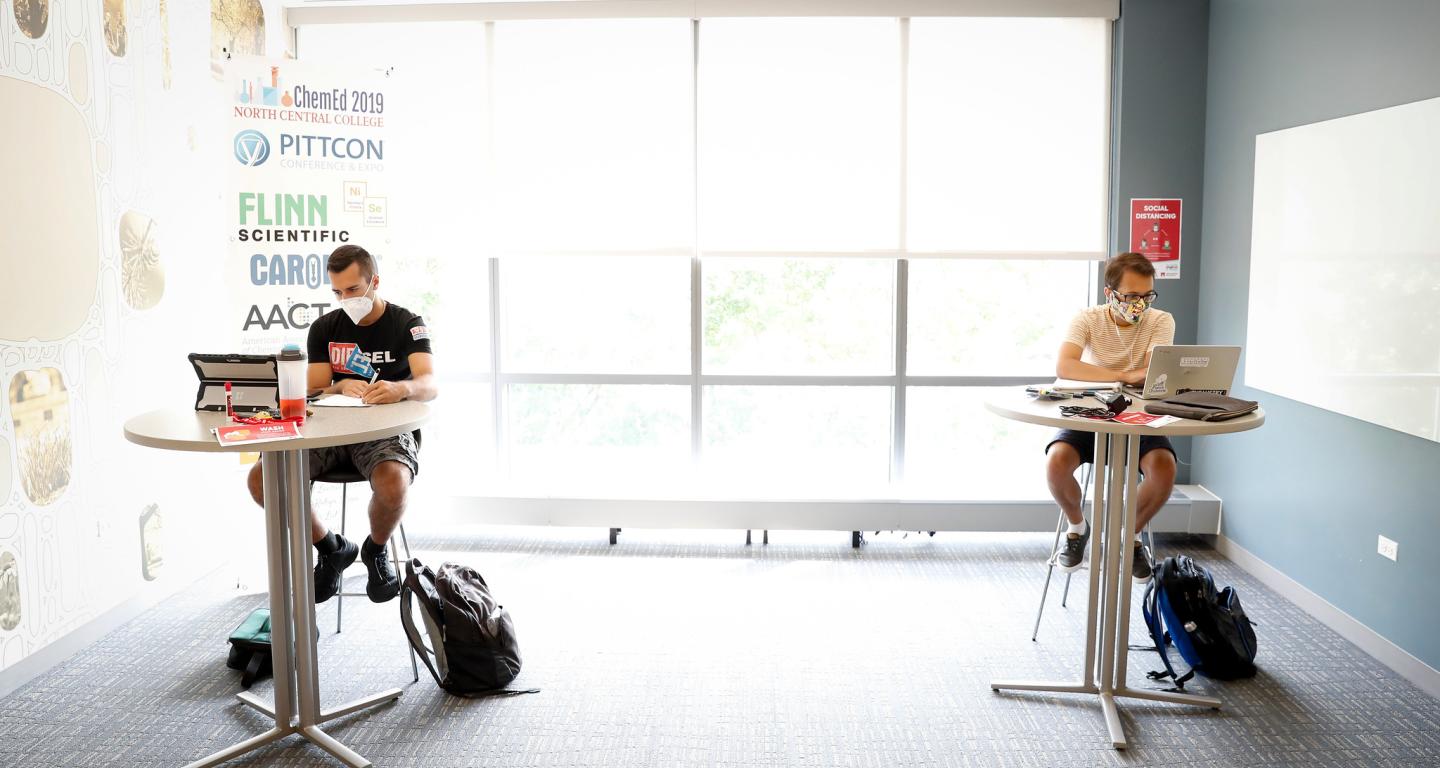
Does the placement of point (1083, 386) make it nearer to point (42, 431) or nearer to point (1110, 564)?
point (1110, 564)

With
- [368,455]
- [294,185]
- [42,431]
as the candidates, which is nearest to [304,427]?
[368,455]

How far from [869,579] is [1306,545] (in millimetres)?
1723

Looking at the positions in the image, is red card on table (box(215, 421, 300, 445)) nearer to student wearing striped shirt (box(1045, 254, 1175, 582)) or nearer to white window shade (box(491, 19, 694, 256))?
white window shade (box(491, 19, 694, 256))

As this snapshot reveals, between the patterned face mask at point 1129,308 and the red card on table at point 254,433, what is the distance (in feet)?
9.34

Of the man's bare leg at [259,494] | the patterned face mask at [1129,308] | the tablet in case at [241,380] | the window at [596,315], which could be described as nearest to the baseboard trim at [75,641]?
the man's bare leg at [259,494]

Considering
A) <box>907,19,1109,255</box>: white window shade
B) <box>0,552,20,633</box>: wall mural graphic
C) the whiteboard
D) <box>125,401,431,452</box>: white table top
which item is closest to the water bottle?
<box>125,401,431,452</box>: white table top

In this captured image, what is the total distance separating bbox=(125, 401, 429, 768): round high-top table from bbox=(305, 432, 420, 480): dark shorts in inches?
20.4

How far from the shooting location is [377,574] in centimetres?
324

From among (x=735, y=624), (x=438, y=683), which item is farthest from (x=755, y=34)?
(x=438, y=683)

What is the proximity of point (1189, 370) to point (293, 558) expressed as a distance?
2690mm

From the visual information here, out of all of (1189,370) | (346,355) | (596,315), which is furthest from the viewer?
(596,315)

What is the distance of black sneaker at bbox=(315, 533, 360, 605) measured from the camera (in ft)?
10.7

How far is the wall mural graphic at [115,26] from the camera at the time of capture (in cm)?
346

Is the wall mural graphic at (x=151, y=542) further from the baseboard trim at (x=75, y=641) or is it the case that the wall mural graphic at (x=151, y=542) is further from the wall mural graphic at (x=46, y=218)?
the wall mural graphic at (x=46, y=218)
